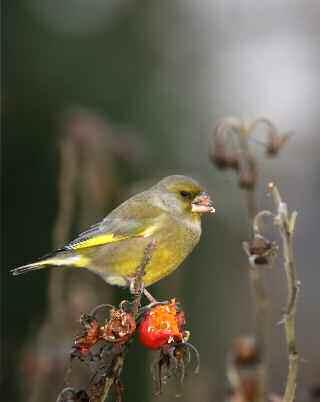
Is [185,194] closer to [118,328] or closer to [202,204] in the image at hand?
[202,204]

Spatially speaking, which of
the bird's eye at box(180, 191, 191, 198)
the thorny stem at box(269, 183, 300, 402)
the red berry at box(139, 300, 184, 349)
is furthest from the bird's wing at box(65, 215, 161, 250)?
the thorny stem at box(269, 183, 300, 402)

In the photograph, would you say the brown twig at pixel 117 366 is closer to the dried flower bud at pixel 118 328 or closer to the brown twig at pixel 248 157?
the dried flower bud at pixel 118 328

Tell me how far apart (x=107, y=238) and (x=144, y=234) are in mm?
157

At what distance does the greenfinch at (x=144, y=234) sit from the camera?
3256 millimetres

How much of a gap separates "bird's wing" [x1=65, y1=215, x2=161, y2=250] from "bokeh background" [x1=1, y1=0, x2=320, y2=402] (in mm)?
73

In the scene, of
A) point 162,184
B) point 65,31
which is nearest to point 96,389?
point 162,184

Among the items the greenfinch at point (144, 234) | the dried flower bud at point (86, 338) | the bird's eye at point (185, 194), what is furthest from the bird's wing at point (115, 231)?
the dried flower bud at point (86, 338)

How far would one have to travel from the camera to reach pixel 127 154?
3.84m

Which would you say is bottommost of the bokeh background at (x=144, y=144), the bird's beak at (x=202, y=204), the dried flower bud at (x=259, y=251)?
the dried flower bud at (x=259, y=251)

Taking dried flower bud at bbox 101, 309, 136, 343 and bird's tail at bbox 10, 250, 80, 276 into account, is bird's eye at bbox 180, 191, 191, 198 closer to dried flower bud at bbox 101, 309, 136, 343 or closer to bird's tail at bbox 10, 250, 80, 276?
bird's tail at bbox 10, 250, 80, 276

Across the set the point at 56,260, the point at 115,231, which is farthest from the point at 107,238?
the point at 56,260

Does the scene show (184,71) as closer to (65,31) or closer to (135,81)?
(135,81)

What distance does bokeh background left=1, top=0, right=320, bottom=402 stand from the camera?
3.52 m

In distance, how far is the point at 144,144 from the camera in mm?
4375
